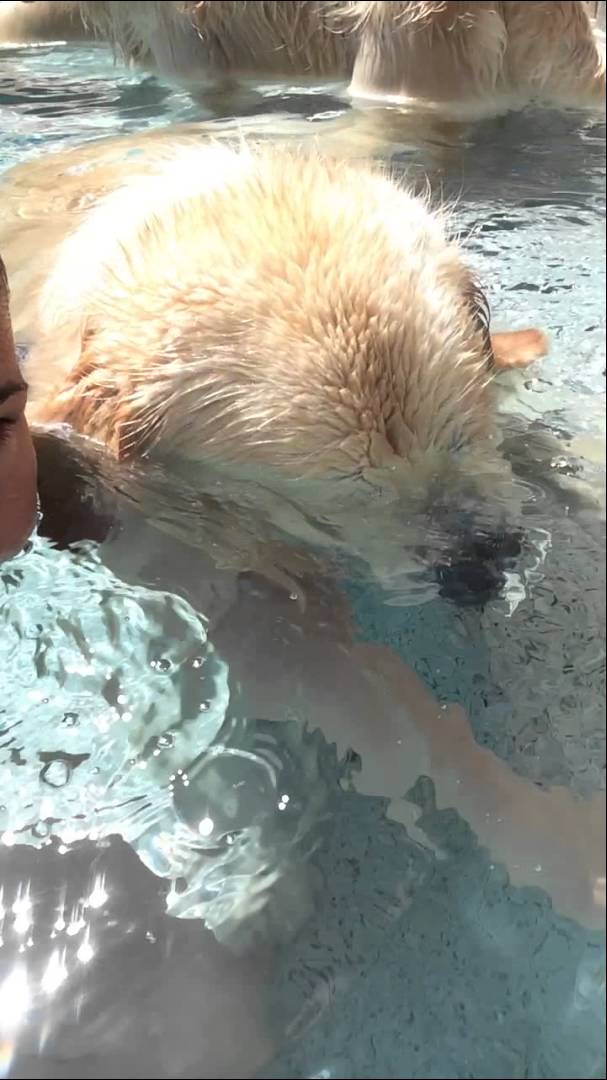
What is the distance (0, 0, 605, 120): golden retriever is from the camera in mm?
882

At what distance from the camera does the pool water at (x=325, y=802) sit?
74 centimetres

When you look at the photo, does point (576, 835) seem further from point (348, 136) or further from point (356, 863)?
point (348, 136)

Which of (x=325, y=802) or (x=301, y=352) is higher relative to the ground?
(x=301, y=352)

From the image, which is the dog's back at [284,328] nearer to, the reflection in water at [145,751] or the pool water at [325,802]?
the pool water at [325,802]

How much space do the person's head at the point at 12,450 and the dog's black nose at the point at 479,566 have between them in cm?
44

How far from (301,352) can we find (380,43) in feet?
1.37

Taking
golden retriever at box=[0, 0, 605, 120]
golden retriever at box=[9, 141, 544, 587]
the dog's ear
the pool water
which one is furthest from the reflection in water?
golden retriever at box=[0, 0, 605, 120]

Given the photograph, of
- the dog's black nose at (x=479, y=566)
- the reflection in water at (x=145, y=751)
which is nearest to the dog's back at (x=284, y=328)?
the dog's black nose at (x=479, y=566)

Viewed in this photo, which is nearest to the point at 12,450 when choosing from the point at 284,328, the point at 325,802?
the point at 284,328

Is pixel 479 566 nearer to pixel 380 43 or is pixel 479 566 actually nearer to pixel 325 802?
pixel 325 802

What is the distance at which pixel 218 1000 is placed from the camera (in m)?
0.84

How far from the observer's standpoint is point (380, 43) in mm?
1090

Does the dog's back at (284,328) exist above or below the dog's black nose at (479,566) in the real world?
above

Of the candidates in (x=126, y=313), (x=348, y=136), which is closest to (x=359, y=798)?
(x=126, y=313)
